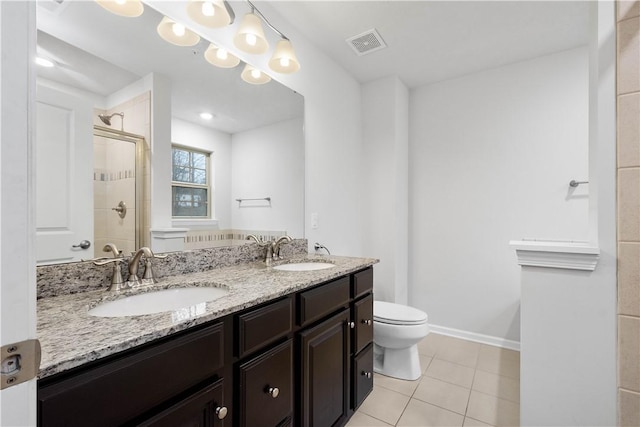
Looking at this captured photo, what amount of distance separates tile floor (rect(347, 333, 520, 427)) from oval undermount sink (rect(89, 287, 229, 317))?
1.15 meters

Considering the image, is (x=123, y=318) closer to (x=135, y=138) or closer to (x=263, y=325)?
(x=263, y=325)

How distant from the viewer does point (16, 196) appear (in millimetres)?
377

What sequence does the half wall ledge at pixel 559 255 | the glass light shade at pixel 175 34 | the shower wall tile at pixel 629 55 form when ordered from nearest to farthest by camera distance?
1. the shower wall tile at pixel 629 55
2. the half wall ledge at pixel 559 255
3. the glass light shade at pixel 175 34

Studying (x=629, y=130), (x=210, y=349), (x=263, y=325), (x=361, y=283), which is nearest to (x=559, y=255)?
(x=629, y=130)

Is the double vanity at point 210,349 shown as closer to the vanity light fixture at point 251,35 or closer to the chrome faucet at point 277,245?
the chrome faucet at point 277,245

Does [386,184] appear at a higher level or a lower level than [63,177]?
higher

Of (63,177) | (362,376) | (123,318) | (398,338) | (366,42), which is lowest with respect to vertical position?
(362,376)

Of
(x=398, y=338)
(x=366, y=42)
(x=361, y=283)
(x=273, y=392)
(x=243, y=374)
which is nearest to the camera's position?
(x=243, y=374)

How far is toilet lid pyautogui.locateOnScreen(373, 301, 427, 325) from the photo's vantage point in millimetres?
1931

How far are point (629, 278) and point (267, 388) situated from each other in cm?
140

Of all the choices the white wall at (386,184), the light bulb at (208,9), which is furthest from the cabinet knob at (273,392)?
the white wall at (386,184)

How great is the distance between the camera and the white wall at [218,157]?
4.78 ft

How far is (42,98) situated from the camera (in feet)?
3.12

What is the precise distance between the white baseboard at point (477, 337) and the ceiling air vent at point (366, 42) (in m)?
2.61
